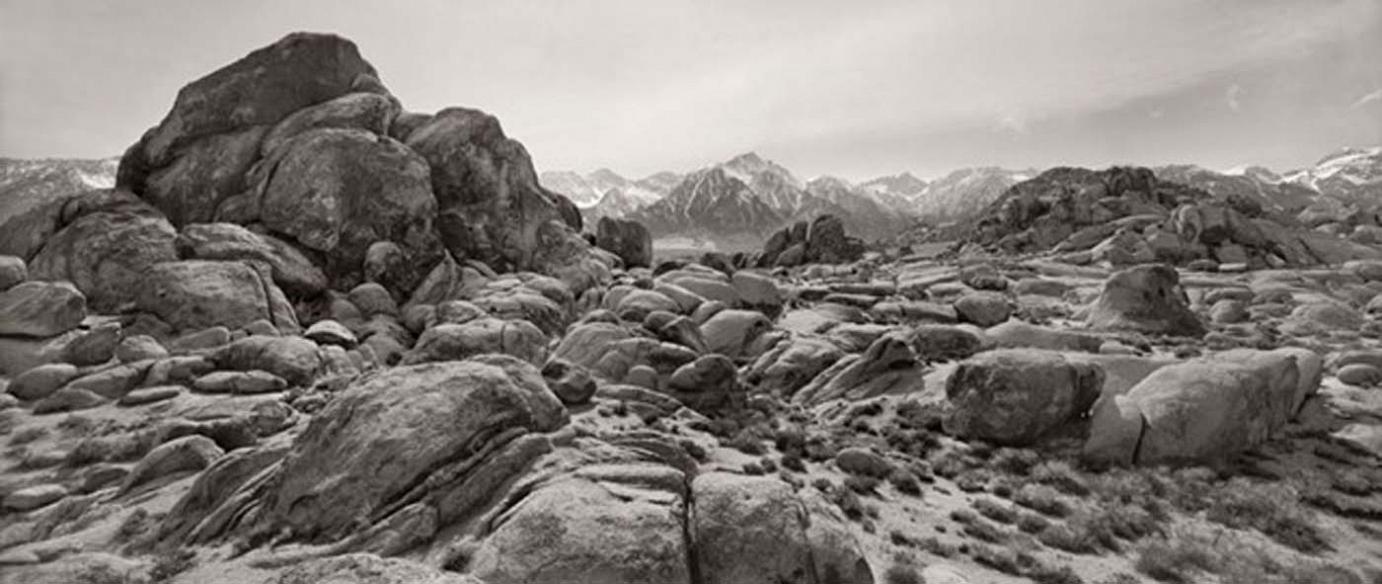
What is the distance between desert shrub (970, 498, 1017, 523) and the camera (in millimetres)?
20828

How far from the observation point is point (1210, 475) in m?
22.8

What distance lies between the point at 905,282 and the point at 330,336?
7496 centimetres

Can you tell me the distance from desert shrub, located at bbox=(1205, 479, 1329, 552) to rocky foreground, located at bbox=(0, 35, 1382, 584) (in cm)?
12

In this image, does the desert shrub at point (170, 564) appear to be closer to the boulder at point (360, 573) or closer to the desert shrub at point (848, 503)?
the boulder at point (360, 573)

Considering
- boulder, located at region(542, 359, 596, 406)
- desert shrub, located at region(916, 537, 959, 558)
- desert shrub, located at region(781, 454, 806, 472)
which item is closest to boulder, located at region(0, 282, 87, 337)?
boulder, located at region(542, 359, 596, 406)

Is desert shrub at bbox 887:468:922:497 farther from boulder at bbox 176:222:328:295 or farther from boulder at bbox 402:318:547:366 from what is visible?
boulder at bbox 176:222:328:295

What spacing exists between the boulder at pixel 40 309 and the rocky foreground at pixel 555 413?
156mm

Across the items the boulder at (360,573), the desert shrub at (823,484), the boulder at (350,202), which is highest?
the boulder at (350,202)

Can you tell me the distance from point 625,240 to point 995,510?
279 feet

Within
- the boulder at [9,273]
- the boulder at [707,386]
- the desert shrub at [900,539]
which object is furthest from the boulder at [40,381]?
the desert shrub at [900,539]

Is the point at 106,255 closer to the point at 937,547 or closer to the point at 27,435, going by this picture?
the point at 27,435

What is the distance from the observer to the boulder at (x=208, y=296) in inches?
1497

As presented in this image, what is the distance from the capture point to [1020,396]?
27.9 m

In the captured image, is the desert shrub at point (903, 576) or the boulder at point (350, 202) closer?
the desert shrub at point (903, 576)
